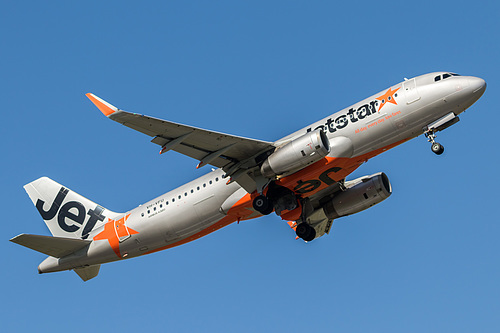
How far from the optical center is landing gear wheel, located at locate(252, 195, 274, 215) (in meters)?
37.6

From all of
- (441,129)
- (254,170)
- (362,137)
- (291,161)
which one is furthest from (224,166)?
(441,129)

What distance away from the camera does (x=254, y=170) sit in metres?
37.3

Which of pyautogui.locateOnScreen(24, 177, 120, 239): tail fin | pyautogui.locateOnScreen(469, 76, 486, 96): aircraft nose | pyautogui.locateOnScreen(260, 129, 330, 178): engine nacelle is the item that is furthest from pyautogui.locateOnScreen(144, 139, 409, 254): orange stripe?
pyautogui.locateOnScreen(24, 177, 120, 239): tail fin

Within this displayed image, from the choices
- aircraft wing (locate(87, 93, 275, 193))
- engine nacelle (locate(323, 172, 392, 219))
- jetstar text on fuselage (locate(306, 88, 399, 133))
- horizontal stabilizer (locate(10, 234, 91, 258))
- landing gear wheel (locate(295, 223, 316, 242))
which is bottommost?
landing gear wheel (locate(295, 223, 316, 242))

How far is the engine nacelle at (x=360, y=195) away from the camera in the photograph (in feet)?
137

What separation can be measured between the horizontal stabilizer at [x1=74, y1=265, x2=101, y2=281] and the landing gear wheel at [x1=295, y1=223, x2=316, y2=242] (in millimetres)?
12856

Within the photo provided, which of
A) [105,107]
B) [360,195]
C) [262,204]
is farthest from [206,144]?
[360,195]

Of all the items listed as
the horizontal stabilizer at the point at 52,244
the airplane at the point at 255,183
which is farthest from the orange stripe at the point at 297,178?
the horizontal stabilizer at the point at 52,244

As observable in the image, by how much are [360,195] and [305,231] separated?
4.05 metres

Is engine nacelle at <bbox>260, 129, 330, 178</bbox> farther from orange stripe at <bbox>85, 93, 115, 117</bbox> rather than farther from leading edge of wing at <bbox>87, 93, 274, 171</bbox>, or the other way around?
orange stripe at <bbox>85, 93, 115, 117</bbox>

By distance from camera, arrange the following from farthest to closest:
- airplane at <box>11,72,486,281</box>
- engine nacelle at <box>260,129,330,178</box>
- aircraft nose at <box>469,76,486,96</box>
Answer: airplane at <box>11,72,486,281</box> → aircraft nose at <box>469,76,486,96</box> → engine nacelle at <box>260,129,330,178</box>

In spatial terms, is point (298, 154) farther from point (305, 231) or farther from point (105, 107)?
point (105, 107)

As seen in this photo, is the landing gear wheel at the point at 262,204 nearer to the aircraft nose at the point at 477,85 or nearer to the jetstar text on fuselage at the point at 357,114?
the jetstar text on fuselage at the point at 357,114

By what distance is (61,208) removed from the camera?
44219 millimetres
